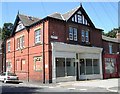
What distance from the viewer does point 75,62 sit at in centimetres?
2953

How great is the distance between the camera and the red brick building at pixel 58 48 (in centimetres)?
Result: 2712

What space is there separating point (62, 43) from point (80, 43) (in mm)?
4164

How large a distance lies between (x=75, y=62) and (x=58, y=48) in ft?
12.1

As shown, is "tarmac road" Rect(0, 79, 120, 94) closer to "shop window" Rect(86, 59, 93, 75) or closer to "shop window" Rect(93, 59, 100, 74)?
"shop window" Rect(86, 59, 93, 75)

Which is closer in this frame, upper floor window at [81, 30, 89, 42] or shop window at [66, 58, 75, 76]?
shop window at [66, 58, 75, 76]

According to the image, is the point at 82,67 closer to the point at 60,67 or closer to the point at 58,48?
the point at 60,67

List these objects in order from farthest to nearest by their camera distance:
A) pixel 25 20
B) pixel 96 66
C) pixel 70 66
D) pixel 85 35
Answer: pixel 25 20
pixel 96 66
pixel 85 35
pixel 70 66

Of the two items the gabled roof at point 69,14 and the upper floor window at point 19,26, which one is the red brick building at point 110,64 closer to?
the gabled roof at point 69,14

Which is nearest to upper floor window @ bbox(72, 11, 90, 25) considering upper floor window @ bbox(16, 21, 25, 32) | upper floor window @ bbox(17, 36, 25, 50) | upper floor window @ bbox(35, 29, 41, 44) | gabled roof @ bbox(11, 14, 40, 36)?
upper floor window @ bbox(35, 29, 41, 44)

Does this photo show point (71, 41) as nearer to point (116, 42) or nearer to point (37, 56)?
point (37, 56)

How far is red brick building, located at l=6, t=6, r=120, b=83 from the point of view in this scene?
2712 centimetres

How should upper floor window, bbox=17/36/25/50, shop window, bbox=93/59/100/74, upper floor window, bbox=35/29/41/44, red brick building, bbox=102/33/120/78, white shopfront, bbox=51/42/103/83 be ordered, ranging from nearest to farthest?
white shopfront, bbox=51/42/103/83 → upper floor window, bbox=35/29/41/44 → shop window, bbox=93/59/100/74 → upper floor window, bbox=17/36/25/50 → red brick building, bbox=102/33/120/78

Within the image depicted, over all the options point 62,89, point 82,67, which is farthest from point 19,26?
point 62,89

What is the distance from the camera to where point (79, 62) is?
30.2 metres
